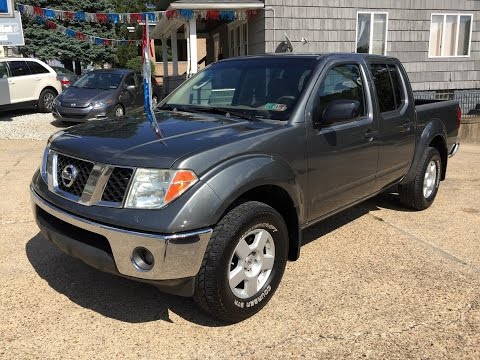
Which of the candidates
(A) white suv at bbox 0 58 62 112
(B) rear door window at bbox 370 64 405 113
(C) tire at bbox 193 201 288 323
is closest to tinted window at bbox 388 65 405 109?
(B) rear door window at bbox 370 64 405 113

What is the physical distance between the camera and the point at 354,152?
13.5 ft

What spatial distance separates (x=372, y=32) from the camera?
1395 cm

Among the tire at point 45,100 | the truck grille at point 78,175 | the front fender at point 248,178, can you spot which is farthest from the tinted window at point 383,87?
the tire at point 45,100

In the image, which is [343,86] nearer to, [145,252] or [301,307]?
[301,307]

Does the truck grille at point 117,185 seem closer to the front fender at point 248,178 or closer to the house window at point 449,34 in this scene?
the front fender at point 248,178

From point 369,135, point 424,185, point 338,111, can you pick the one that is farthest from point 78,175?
point 424,185

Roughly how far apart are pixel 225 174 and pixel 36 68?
1351cm

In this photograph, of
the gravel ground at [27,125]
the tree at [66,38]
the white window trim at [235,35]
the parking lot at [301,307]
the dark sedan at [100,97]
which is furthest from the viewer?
the tree at [66,38]

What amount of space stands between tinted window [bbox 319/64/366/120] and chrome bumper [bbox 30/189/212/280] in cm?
165

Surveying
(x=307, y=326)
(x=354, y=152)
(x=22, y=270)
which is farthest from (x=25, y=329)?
(x=354, y=152)

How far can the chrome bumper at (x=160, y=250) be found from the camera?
8.82ft

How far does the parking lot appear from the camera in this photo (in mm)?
2932

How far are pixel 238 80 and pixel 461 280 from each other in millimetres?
2481

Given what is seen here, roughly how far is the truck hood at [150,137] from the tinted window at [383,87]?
157 cm
